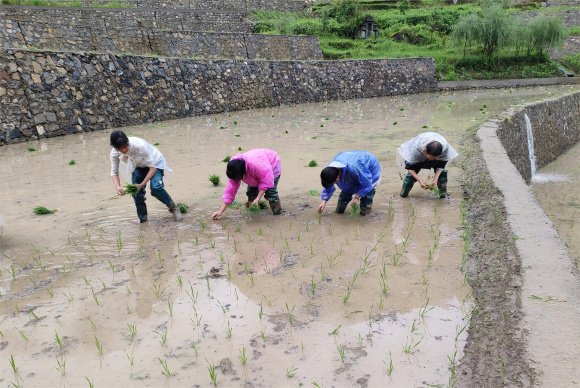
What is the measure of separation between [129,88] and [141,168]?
868 cm

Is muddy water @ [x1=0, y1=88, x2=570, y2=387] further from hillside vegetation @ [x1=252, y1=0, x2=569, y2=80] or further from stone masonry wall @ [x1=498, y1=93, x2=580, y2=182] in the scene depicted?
hillside vegetation @ [x1=252, y1=0, x2=569, y2=80]

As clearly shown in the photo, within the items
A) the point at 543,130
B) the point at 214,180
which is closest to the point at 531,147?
the point at 543,130

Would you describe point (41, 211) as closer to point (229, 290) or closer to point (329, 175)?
point (229, 290)

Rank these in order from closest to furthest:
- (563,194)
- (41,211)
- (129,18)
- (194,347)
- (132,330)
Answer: (194,347)
(132,330)
(41,211)
(563,194)
(129,18)

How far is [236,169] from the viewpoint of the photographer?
14.2ft

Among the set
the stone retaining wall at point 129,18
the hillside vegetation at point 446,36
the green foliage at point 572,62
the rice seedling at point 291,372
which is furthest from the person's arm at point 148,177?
the green foliage at point 572,62

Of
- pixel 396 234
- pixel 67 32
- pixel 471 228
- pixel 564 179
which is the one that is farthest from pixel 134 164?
pixel 67 32

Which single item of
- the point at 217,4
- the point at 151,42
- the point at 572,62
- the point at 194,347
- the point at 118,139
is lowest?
the point at 572,62

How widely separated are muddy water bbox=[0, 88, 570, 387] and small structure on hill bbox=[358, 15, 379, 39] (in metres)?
28.7

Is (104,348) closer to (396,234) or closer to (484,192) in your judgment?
(396,234)

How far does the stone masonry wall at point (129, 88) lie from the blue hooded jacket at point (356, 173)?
8417 millimetres

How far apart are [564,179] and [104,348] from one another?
35.6 feet

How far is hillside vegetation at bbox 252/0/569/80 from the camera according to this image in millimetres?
28016

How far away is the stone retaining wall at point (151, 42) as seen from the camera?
48.1 ft
